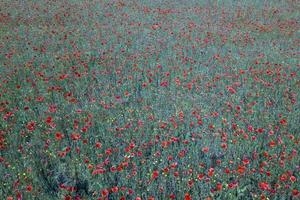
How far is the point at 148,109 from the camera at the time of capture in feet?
20.3

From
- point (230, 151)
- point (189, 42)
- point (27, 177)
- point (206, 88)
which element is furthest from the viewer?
point (189, 42)

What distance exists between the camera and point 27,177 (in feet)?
14.3

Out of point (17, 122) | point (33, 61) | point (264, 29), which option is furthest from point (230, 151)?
point (264, 29)

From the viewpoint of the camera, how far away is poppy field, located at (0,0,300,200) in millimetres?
4359

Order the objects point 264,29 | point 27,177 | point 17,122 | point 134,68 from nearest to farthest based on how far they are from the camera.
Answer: point 27,177, point 17,122, point 134,68, point 264,29

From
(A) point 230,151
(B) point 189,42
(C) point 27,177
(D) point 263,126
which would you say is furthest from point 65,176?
(B) point 189,42

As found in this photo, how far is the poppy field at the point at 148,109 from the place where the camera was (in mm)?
4359

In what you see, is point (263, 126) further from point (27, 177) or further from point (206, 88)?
point (27, 177)

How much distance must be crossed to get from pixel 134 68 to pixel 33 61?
A: 228 cm

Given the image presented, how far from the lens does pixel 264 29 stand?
1162cm

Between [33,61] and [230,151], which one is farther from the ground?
[230,151]

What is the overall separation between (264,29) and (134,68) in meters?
5.62

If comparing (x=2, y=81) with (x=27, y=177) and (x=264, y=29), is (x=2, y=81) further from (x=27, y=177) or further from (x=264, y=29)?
(x=264, y=29)

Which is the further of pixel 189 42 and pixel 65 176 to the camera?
pixel 189 42
